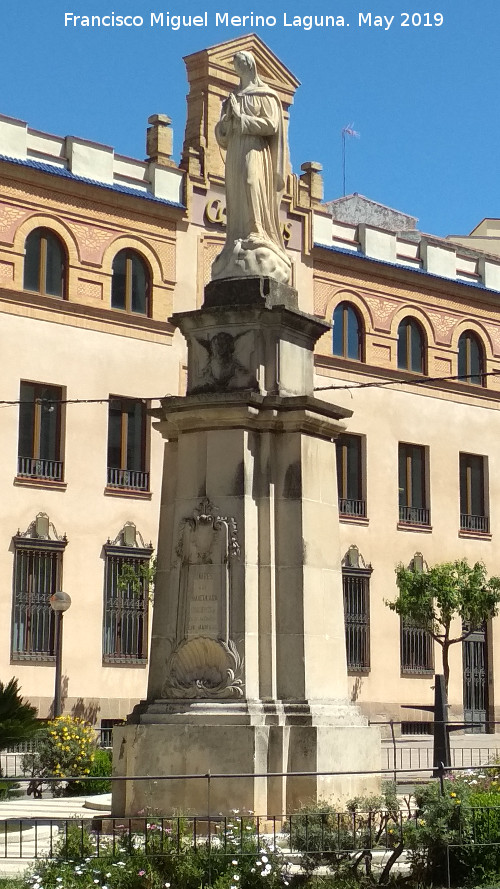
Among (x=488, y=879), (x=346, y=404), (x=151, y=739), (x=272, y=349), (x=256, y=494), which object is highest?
(x=346, y=404)

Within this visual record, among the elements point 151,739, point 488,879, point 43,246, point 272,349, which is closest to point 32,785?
point 151,739

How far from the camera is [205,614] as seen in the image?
15.4 meters

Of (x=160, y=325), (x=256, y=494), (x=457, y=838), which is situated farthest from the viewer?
(x=160, y=325)

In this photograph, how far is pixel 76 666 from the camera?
34.5 metres

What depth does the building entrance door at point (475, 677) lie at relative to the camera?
4334 cm

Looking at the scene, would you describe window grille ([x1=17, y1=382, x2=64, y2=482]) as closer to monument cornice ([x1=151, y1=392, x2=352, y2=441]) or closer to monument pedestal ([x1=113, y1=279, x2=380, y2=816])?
monument pedestal ([x1=113, y1=279, x2=380, y2=816])

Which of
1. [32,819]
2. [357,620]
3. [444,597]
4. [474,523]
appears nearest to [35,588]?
[357,620]

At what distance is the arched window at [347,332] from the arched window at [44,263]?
9056 millimetres

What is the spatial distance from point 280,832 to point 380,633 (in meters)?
27.1

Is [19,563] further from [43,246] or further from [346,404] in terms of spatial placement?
[346,404]

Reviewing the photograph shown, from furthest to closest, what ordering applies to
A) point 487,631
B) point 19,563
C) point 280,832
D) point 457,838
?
1. point 487,631
2. point 19,563
3. point 280,832
4. point 457,838

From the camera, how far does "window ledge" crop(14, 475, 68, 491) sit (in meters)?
34.3

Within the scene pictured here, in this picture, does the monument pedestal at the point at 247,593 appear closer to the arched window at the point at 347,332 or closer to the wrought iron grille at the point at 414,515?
the arched window at the point at 347,332

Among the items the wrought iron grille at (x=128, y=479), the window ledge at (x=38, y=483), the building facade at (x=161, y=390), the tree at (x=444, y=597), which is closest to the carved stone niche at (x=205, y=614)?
the building facade at (x=161, y=390)
